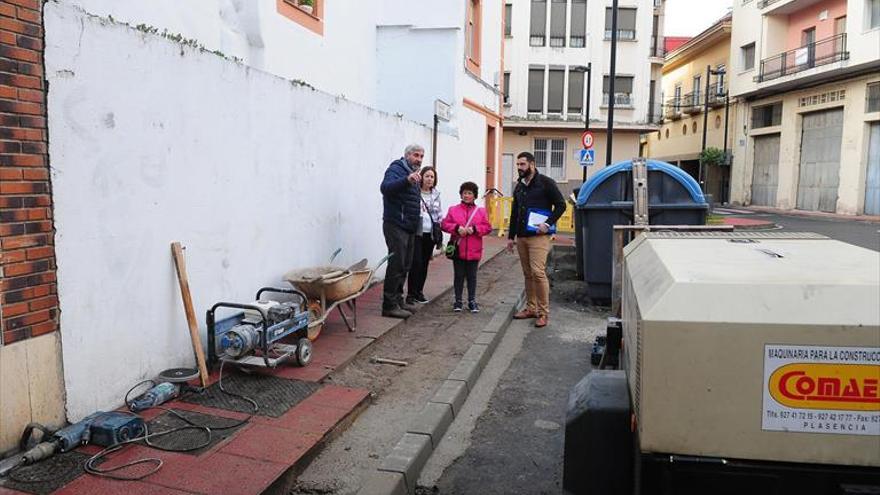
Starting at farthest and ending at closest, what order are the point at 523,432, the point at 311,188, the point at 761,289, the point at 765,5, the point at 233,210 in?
1. the point at 765,5
2. the point at 311,188
3. the point at 233,210
4. the point at 523,432
5. the point at 761,289

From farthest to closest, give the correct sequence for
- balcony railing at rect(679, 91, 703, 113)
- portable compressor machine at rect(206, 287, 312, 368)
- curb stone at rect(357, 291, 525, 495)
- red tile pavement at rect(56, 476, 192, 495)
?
1. balcony railing at rect(679, 91, 703, 113)
2. portable compressor machine at rect(206, 287, 312, 368)
3. curb stone at rect(357, 291, 525, 495)
4. red tile pavement at rect(56, 476, 192, 495)

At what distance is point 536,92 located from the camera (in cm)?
3456

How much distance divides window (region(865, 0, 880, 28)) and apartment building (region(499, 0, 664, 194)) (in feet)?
33.0

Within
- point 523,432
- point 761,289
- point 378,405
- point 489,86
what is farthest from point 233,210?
point 489,86

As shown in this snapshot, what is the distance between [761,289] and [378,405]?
3279 mm

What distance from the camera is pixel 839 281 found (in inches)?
82.6

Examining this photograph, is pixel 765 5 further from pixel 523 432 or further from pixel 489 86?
pixel 523 432

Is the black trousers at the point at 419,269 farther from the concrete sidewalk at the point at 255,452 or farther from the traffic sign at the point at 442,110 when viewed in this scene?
the traffic sign at the point at 442,110

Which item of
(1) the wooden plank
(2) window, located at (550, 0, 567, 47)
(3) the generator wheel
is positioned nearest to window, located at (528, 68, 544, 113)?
(2) window, located at (550, 0, 567, 47)

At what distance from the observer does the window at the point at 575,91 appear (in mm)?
34125

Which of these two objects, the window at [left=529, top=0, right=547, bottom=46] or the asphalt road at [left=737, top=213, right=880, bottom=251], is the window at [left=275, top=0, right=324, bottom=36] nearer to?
the asphalt road at [left=737, top=213, right=880, bottom=251]

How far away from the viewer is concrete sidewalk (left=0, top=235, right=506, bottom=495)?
3.24m

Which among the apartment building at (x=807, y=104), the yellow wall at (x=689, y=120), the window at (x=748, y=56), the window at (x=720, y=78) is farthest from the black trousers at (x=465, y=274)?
the window at (x=720, y=78)

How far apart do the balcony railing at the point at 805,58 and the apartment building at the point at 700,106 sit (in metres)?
4.42
